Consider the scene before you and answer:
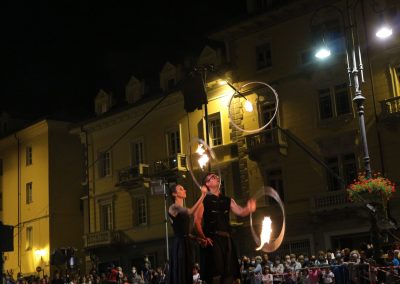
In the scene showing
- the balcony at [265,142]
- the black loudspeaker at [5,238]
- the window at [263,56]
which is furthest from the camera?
the window at [263,56]

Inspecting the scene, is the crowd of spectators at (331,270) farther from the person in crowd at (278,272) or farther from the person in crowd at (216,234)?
the person in crowd at (216,234)

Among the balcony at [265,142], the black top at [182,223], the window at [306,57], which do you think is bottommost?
the black top at [182,223]

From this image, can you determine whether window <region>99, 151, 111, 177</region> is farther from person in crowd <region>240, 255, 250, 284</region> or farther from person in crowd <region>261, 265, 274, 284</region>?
person in crowd <region>261, 265, 274, 284</region>

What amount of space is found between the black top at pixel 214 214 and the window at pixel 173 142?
31.3m

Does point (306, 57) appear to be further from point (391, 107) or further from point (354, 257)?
point (354, 257)

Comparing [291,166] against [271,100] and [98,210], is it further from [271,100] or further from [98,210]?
[98,210]

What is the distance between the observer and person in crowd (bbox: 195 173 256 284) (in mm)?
11539

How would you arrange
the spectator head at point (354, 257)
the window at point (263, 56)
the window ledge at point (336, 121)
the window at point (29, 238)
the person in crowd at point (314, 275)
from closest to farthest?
the spectator head at point (354, 257) < the person in crowd at point (314, 275) < the window ledge at point (336, 121) < the window at point (263, 56) < the window at point (29, 238)

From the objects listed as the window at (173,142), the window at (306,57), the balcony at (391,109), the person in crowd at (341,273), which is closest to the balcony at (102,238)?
the window at (173,142)

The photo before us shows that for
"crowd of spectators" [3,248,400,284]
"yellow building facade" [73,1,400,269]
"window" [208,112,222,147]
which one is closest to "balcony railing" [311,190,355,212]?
"yellow building facade" [73,1,400,269]

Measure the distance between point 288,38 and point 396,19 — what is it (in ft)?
21.6

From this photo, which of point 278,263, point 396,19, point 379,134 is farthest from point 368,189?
point 396,19

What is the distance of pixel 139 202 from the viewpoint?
45750 millimetres

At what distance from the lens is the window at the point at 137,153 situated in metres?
45.9
